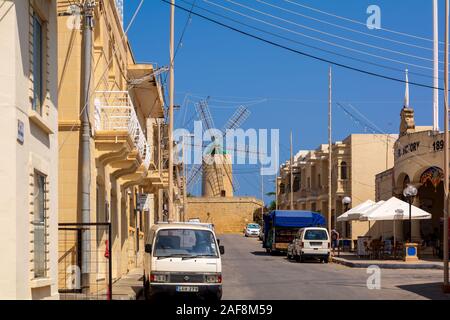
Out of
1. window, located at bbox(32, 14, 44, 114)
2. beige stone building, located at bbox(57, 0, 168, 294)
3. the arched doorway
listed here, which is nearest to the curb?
beige stone building, located at bbox(57, 0, 168, 294)

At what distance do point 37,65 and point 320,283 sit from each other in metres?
14.7

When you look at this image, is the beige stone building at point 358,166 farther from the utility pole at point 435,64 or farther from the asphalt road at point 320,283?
the asphalt road at point 320,283

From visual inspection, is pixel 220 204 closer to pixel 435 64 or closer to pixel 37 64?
pixel 435 64

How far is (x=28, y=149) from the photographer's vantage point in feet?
45.5

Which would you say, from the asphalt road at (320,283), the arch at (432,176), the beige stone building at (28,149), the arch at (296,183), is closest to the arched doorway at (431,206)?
the arch at (432,176)

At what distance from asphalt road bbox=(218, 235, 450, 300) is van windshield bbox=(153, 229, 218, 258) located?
2092 millimetres

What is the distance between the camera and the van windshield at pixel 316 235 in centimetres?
4234

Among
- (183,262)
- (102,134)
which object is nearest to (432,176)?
(102,134)

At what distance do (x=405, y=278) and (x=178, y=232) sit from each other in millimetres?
12816

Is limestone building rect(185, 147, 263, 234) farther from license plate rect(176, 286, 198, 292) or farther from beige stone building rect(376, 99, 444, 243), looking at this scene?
license plate rect(176, 286, 198, 292)

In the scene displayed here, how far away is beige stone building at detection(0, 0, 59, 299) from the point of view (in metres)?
12.7

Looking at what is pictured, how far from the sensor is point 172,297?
62.6ft
